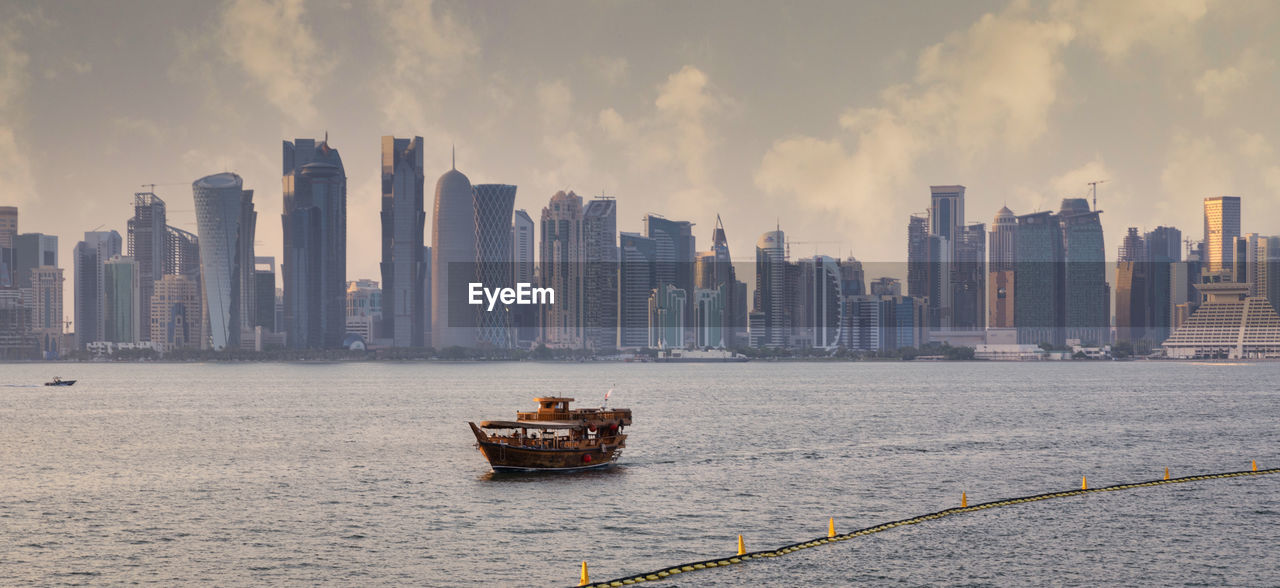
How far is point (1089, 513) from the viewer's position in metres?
86.2

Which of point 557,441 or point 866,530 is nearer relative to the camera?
point 866,530

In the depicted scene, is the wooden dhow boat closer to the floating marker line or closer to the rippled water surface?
the rippled water surface

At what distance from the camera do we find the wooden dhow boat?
361 ft

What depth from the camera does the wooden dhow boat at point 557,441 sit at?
361 feet

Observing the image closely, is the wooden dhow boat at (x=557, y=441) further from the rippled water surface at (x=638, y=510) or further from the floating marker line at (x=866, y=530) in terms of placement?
the floating marker line at (x=866, y=530)

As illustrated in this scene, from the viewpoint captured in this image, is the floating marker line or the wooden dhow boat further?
the wooden dhow boat

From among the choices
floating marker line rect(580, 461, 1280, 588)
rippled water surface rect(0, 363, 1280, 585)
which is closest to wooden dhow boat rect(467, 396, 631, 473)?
rippled water surface rect(0, 363, 1280, 585)

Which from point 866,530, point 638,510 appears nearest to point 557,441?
point 638,510

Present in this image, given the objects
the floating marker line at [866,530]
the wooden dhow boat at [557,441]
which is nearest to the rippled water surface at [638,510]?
the floating marker line at [866,530]

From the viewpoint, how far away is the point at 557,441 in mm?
113000

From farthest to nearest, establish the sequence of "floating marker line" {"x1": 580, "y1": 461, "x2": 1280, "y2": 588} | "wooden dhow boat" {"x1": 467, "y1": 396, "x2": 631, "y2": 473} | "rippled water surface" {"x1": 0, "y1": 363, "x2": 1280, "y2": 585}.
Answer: "wooden dhow boat" {"x1": 467, "y1": 396, "x2": 631, "y2": 473}
"rippled water surface" {"x1": 0, "y1": 363, "x2": 1280, "y2": 585}
"floating marker line" {"x1": 580, "y1": 461, "x2": 1280, "y2": 588}

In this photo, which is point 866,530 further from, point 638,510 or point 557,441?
point 557,441

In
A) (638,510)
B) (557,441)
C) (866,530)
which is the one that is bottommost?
(638,510)

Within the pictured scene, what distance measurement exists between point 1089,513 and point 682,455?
4986 centimetres
